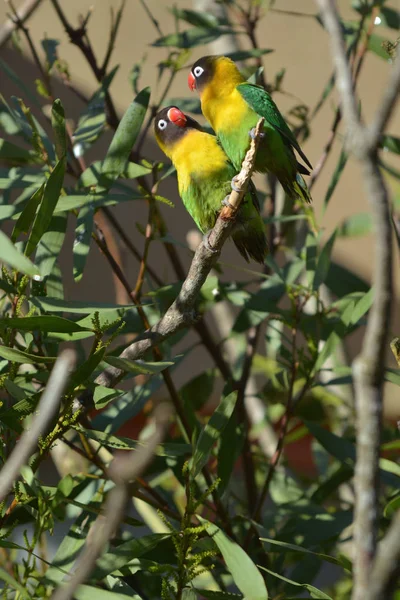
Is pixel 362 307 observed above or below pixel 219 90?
below

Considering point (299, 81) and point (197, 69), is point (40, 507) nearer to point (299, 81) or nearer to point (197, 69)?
point (197, 69)

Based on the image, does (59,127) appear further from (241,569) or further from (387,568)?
(387,568)

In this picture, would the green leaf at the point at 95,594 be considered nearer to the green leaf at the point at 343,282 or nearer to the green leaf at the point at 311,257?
the green leaf at the point at 311,257

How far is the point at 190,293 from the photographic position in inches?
24.9

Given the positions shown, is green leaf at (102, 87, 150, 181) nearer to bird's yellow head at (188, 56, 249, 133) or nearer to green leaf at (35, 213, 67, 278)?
green leaf at (35, 213, 67, 278)

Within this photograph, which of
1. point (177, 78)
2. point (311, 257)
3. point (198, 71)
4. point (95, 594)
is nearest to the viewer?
point (95, 594)

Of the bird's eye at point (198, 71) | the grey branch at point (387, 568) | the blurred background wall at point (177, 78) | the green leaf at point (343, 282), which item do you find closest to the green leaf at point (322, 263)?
the green leaf at point (343, 282)

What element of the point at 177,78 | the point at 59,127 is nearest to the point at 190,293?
the point at 59,127

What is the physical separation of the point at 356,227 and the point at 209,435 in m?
0.25

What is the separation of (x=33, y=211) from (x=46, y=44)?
1.50ft

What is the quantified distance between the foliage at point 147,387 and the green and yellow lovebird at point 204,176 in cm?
3

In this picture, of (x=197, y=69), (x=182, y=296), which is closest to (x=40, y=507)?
(x=182, y=296)

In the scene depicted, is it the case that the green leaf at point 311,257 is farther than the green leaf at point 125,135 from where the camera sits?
Yes

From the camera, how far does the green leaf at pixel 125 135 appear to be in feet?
2.42
